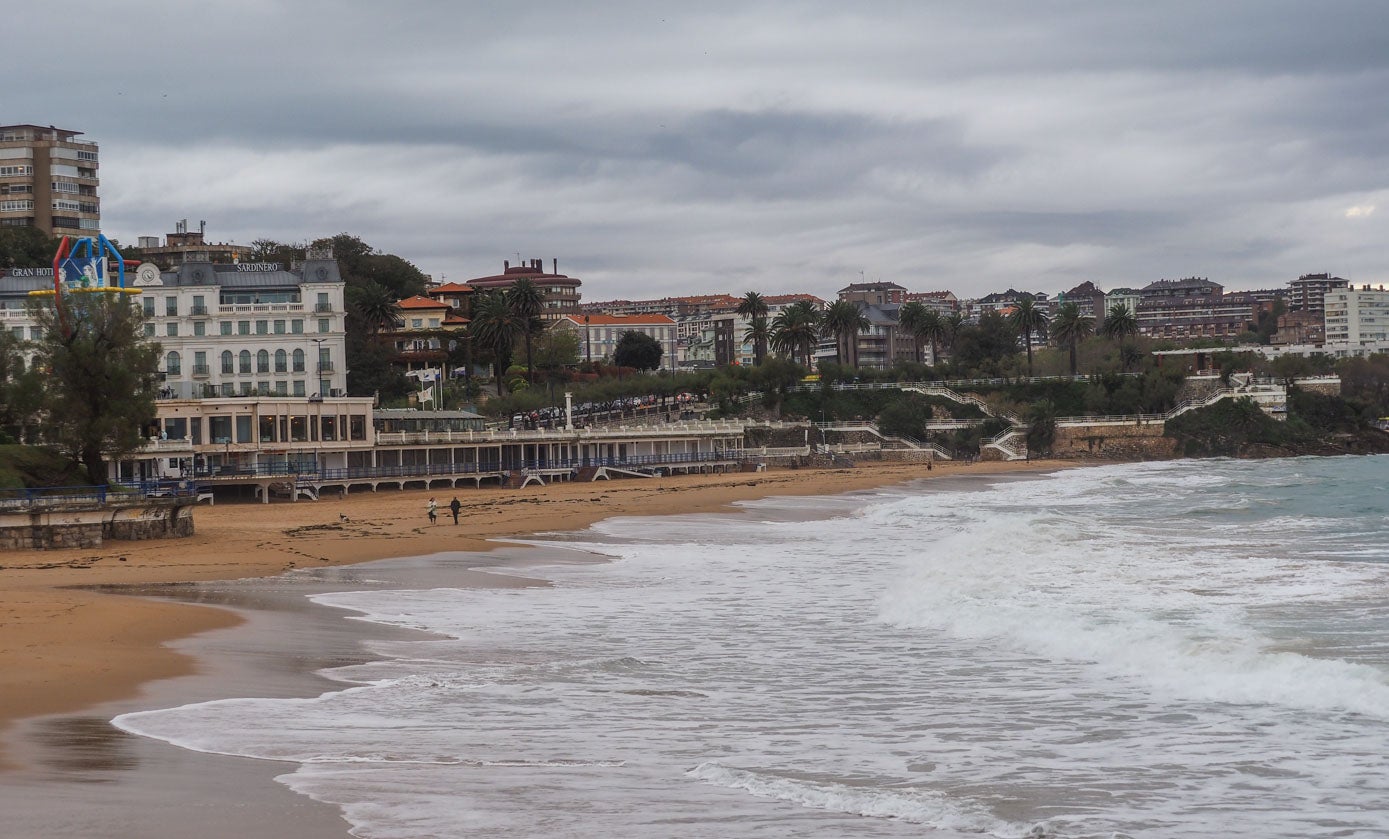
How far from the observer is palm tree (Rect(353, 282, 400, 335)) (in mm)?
99250

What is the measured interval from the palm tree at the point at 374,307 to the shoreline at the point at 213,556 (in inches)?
1342

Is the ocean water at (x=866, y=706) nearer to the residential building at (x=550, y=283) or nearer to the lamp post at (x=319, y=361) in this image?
the lamp post at (x=319, y=361)

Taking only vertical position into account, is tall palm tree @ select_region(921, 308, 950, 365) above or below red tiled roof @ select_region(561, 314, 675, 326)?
below

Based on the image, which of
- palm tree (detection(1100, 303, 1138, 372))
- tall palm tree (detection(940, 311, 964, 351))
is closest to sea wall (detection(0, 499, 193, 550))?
palm tree (detection(1100, 303, 1138, 372))

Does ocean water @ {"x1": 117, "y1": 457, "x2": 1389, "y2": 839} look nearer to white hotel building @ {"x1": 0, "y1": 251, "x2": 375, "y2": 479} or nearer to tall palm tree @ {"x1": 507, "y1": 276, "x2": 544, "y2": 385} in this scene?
white hotel building @ {"x1": 0, "y1": 251, "x2": 375, "y2": 479}

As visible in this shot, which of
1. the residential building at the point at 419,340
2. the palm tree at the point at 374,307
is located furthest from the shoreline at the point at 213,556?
the residential building at the point at 419,340

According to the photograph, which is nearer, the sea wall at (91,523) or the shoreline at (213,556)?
the shoreline at (213,556)

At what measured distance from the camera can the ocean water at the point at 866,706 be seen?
10.7 meters

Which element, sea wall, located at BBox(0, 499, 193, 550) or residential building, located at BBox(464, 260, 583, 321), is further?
residential building, located at BBox(464, 260, 583, 321)

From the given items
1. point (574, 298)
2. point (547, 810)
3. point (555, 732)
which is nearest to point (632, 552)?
point (555, 732)

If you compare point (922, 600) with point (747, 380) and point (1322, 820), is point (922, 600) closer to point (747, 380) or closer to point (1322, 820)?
point (1322, 820)

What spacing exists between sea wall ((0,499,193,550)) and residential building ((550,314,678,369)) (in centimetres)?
12128

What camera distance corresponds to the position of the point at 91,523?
3544 cm

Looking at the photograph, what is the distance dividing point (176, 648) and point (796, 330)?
3714 inches
